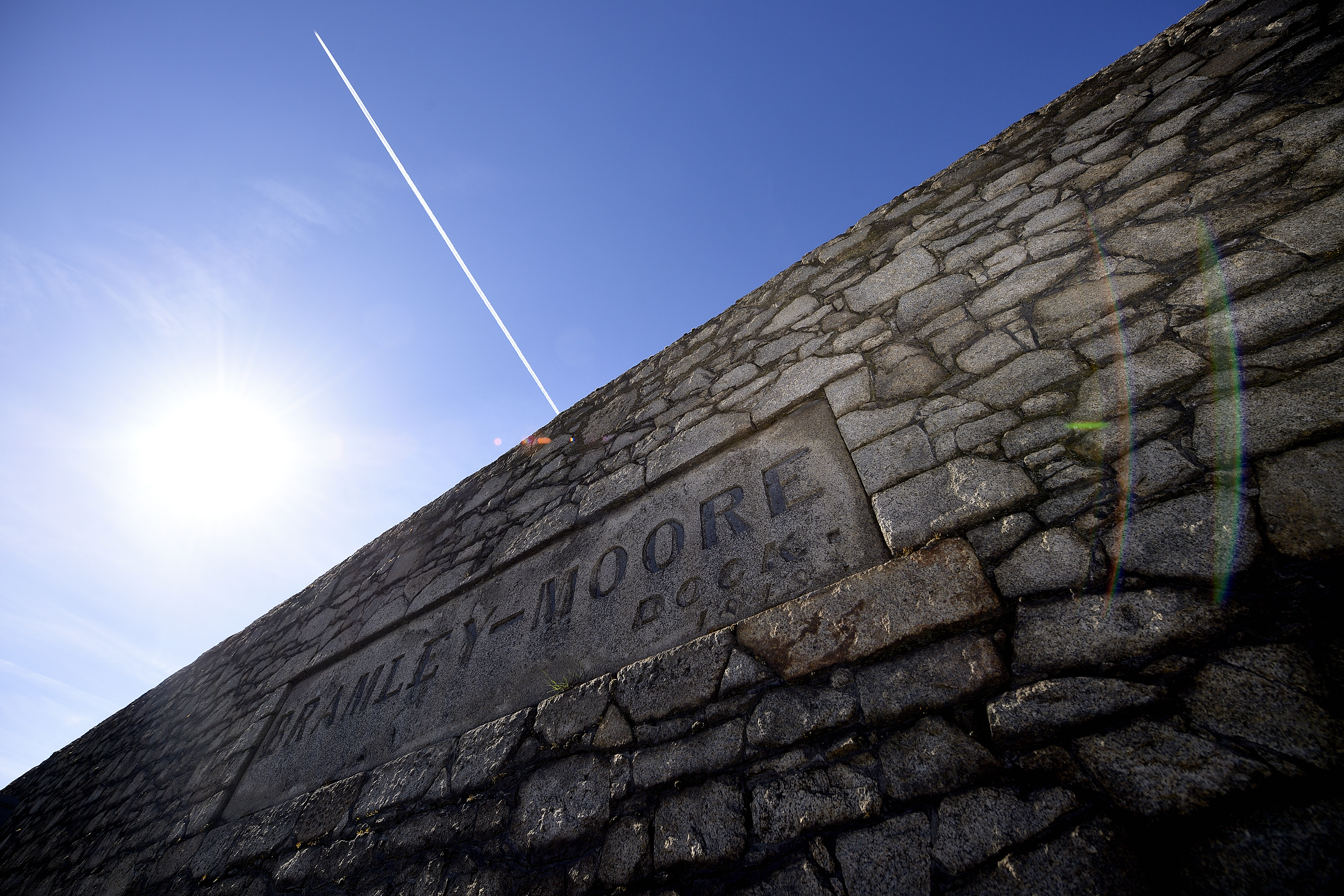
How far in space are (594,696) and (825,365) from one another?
4.39ft

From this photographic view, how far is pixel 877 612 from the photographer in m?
1.27

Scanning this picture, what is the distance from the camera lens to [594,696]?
5.48ft

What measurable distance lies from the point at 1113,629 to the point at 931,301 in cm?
116

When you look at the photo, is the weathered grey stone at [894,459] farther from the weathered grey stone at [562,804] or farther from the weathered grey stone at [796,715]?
the weathered grey stone at [562,804]

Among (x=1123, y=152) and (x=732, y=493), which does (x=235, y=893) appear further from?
(x=1123, y=152)

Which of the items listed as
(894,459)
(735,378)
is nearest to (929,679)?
(894,459)

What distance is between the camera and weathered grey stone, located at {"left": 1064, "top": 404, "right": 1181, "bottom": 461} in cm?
116

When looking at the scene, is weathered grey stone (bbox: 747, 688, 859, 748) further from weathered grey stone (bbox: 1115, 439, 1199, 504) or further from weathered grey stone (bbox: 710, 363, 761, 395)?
weathered grey stone (bbox: 710, 363, 761, 395)

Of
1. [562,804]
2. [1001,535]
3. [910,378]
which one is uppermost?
[910,378]

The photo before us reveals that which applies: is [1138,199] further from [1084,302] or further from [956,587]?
[956,587]

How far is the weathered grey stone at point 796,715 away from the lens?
1.18 m

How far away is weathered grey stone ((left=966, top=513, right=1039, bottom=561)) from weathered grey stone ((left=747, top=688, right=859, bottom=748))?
0.44 m

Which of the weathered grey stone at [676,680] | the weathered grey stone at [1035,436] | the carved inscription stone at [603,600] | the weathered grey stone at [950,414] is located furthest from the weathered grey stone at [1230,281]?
the weathered grey stone at [676,680]

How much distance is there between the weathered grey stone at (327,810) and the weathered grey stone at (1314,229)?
3231 mm
